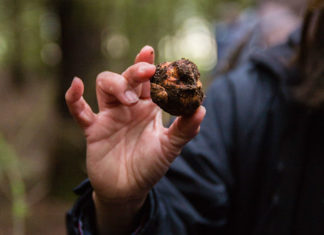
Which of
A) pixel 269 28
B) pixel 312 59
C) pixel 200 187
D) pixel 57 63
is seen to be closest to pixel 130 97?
pixel 200 187

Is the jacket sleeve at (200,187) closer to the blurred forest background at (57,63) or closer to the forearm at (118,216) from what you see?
the forearm at (118,216)

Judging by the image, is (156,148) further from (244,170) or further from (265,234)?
(265,234)

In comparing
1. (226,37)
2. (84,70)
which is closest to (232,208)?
(84,70)

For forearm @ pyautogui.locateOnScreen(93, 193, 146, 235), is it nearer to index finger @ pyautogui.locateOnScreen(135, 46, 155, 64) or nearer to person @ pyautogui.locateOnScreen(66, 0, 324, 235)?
person @ pyautogui.locateOnScreen(66, 0, 324, 235)

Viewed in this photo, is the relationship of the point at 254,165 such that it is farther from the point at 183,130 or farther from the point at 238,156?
the point at 183,130

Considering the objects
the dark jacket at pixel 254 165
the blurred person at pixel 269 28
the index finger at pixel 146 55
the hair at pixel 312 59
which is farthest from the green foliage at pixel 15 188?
the blurred person at pixel 269 28

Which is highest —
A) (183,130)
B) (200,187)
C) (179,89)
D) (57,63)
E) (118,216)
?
(179,89)
